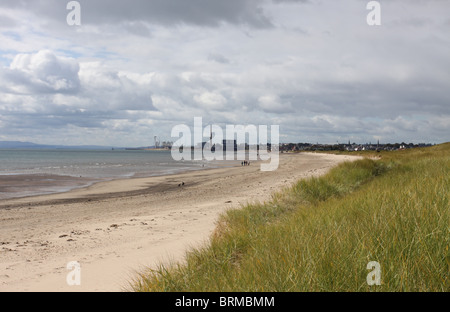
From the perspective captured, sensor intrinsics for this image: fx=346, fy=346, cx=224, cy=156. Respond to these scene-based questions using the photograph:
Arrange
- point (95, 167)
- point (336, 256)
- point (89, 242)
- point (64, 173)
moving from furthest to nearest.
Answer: point (95, 167), point (64, 173), point (89, 242), point (336, 256)

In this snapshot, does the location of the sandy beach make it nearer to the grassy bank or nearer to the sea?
the grassy bank

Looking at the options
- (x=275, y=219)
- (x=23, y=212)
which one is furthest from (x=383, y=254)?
(x=23, y=212)

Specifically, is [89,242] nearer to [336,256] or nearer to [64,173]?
[336,256]

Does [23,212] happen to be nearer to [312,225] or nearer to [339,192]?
[339,192]

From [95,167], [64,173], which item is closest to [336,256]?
[64,173]

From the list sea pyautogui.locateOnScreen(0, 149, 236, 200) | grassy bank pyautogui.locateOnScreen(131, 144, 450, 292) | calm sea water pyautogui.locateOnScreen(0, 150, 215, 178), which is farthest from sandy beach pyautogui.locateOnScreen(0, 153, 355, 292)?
calm sea water pyautogui.locateOnScreen(0, 150, 215, 178)

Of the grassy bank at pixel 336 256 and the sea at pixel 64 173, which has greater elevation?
the grassy bank at pixel 336 256

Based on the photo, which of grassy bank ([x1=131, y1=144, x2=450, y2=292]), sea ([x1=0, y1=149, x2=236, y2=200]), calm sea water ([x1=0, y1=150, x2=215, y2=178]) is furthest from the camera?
calm sea water ([x1=0, y1=150, x2=215, y2=178])

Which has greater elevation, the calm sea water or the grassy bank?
the grassy bank

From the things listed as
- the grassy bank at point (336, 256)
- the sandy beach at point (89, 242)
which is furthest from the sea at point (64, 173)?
the grassy bank at point (336, 256)

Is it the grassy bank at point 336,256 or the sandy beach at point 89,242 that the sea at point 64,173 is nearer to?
the sandy beach at point 89,242

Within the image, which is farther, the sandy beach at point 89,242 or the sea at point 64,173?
the sea at point 64,173

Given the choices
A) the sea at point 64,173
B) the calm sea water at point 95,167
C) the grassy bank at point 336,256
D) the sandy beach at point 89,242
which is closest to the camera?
the grassy bank at point 336,256
